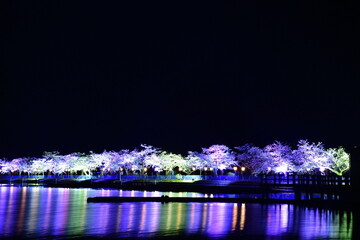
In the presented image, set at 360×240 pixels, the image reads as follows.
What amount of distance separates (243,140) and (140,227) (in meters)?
153

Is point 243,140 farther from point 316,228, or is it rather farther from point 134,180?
point 316,228

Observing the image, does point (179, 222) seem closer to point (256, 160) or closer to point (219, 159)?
point (256, 160)

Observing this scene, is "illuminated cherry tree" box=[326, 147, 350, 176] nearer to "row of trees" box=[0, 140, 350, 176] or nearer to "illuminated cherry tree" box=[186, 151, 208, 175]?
"row of trees" box=[0, 140, 350, 176]

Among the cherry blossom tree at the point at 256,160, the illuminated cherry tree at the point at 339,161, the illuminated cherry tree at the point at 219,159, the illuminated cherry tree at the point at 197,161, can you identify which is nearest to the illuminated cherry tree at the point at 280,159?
the cherry blossom tree at the point at 256,160

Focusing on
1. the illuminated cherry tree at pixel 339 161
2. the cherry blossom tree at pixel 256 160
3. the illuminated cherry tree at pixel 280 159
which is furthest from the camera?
the cherry blossom tree at pixel 256 160

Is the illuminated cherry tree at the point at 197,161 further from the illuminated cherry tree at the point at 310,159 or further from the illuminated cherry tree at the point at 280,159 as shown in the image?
the illuminated cherry tree at the point at 310,159

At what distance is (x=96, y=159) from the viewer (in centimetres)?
10456

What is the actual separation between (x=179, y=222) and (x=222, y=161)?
6471 cm

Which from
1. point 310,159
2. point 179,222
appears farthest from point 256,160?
point 179,222

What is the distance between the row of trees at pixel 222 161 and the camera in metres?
73.1

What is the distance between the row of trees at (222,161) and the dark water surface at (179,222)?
40.6 m

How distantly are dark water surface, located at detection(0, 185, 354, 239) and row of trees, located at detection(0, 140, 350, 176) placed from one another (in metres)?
40.6

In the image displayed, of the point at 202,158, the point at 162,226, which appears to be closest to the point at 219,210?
the point at 162,226

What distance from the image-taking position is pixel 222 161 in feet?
295
